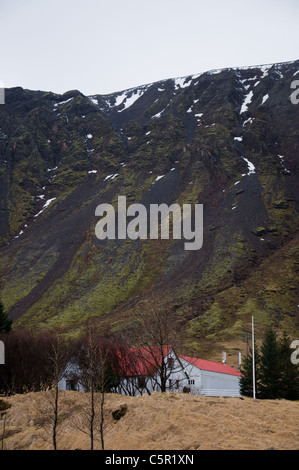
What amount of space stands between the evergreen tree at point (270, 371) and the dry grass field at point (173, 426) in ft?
83.0

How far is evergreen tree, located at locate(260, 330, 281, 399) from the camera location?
136ft

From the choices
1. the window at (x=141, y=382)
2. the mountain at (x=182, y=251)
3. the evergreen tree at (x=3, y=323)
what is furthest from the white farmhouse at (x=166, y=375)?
the mountain at (x=182, y=251)

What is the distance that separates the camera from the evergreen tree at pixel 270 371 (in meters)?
41.4

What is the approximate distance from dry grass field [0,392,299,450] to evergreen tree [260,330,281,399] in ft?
83.0

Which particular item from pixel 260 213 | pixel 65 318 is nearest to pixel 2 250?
pixel 65 318

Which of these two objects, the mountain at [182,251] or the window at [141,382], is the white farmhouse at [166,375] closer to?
the window at [141,382]

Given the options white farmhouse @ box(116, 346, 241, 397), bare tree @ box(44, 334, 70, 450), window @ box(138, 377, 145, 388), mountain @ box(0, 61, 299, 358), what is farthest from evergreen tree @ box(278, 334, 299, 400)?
mountain @ box(0, 61, 299, 358)

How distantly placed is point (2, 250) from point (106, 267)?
2021 inches

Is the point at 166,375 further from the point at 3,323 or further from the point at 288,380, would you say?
the point at 3,323

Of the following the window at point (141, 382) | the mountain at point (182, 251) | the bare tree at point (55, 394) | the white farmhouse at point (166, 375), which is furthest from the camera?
the mountain at point (182, 251)

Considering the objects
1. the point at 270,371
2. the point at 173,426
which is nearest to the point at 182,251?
the point at 270,371

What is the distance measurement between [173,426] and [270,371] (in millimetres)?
31200

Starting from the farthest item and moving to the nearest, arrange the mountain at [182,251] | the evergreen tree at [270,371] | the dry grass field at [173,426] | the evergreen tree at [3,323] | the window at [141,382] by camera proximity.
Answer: the mountain at [182,251], the evergreen tree at [3,323], the evergreen tree at [270,371], the window at [141,382], the dry grass field at [173,426]

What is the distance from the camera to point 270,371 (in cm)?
4262
